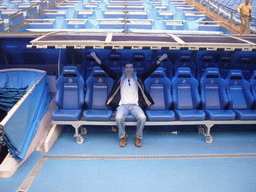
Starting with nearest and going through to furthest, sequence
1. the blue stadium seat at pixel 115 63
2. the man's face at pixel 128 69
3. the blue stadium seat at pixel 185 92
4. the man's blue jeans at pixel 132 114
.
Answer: the man's blue jeans at pixel 132 114 < the man's face at pixel 128 69 < the blue stadium seat at pixel 185 92 < the blue stadium seat at pixel 115 63

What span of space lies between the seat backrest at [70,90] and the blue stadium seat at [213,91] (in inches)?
88.8

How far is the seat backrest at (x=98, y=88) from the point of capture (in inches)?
161

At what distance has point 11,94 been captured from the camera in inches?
171

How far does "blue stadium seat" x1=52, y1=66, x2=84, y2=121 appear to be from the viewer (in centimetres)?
401

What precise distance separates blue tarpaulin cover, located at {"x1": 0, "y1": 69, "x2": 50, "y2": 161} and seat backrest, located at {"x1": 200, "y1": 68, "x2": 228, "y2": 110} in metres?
2.97

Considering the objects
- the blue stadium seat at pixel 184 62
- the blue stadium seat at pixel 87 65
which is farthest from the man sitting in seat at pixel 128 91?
the blue stadium seat at pixel 184 62

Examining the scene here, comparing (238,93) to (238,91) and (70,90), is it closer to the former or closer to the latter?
(238,91)

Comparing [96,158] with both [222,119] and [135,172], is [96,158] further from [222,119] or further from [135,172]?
[222,119]

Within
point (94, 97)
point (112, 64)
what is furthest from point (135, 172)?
point (112, 64)

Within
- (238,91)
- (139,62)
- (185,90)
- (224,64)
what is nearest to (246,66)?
(224,64)

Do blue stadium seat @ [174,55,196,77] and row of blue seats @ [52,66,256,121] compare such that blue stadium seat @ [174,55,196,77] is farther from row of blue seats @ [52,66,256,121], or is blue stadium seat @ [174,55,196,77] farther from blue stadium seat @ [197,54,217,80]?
row of blue seats @ [52,66,256,121]

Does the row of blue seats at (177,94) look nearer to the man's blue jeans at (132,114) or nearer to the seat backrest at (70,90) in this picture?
the seat backrest at (70,90)

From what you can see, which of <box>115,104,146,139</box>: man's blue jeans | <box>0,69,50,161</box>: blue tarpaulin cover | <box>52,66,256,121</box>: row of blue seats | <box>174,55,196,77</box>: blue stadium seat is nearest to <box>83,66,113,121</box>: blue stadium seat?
<box>52,66,256,121</box>: row of blue seats

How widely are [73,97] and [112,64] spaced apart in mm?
1015
